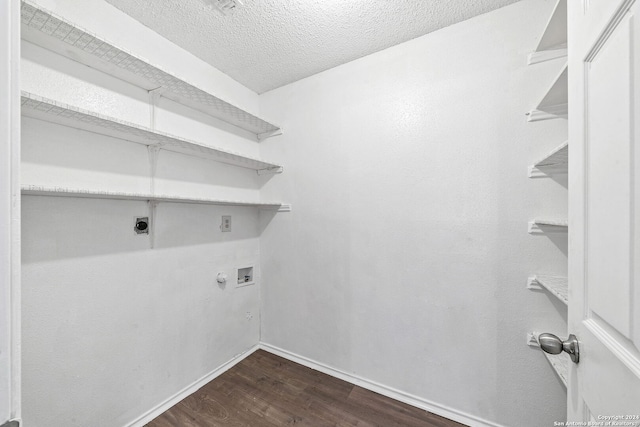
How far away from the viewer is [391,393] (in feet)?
5.82

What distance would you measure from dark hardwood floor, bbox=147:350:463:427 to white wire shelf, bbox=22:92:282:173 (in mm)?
1815

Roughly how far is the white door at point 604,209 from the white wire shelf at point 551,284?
21.7 inches

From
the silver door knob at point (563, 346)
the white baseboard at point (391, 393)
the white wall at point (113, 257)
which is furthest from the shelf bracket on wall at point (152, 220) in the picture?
the silver door knob at point (563, 346)

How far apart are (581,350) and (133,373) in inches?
86.2

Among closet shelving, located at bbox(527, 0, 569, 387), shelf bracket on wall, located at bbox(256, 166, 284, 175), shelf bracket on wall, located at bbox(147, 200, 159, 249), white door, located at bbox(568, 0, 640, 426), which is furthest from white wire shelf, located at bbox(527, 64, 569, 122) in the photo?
shelf bracket on wall, located at bbox(147, 200, 159, 249)

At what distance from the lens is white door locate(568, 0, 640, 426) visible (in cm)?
47

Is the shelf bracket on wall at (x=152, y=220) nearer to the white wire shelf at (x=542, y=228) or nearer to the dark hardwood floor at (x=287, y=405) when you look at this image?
the dark hardwood floor at (x=287, y=405)

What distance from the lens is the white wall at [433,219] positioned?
1412 mm

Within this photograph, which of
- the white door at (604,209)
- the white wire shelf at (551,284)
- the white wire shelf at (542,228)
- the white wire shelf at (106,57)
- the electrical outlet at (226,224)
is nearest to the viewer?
the white door at (604,209)

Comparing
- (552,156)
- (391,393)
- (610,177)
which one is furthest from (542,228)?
(391,393)

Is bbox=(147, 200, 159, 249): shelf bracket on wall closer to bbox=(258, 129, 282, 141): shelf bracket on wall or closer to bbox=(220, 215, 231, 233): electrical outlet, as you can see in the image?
bbox=(220, 215, 231, 233): electrical outlet

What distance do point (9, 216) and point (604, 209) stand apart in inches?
51.9

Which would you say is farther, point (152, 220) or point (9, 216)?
point (152, 220)

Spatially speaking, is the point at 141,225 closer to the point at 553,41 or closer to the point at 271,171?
the point at 271,171
